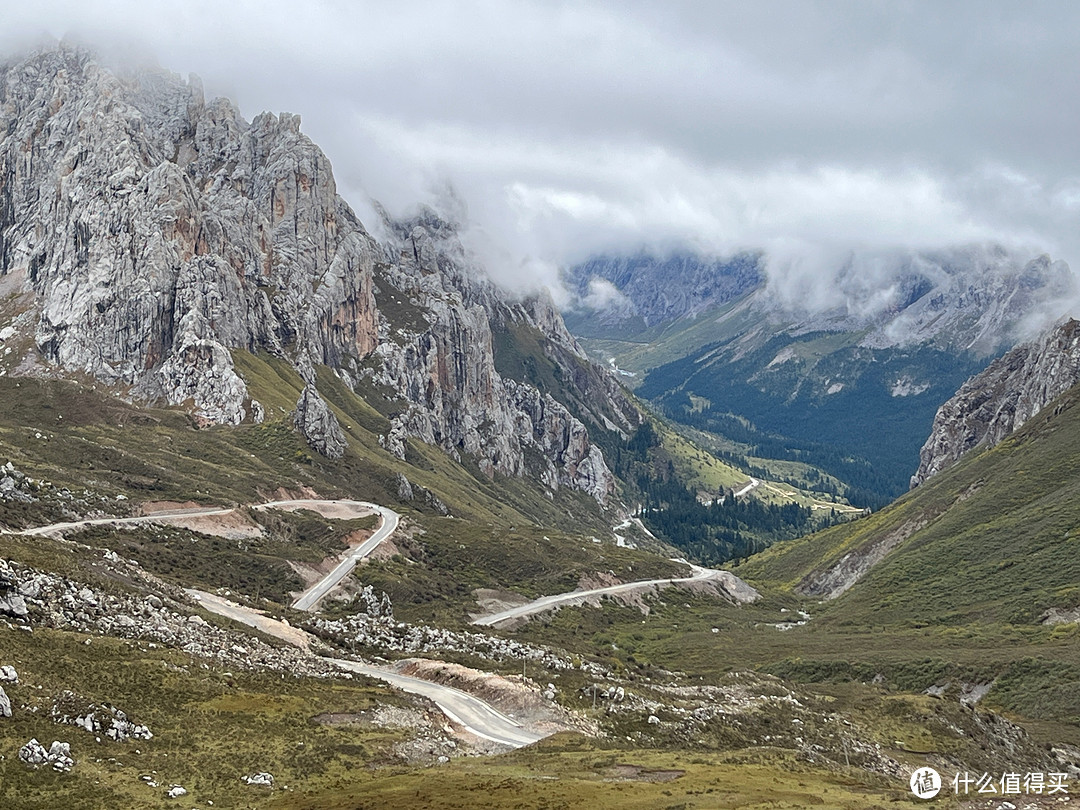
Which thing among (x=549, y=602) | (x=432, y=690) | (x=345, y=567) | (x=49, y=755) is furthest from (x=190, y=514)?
(x=49, y=755)

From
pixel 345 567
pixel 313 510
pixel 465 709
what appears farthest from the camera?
pixel 313 510

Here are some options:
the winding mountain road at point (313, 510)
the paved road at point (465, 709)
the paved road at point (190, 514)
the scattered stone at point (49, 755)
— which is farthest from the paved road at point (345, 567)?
the scattered stone at point (49, 755)

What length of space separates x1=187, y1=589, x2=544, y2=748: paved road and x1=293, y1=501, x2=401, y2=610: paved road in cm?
2720

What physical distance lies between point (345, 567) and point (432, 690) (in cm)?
7097

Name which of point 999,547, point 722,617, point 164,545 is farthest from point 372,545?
point 999,547

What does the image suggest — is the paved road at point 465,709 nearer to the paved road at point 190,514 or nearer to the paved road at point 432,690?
the paved road at point 432,690

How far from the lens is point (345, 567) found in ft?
511

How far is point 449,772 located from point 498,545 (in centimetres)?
13349

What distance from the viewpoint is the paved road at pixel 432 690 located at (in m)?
79.4

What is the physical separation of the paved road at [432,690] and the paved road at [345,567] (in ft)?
89.2

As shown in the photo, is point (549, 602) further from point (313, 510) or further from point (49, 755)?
point (49, 755)

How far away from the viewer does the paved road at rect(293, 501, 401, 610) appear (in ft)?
447

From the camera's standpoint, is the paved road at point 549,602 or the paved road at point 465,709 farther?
the paved road at point 549,602

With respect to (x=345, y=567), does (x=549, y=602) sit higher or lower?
lower
